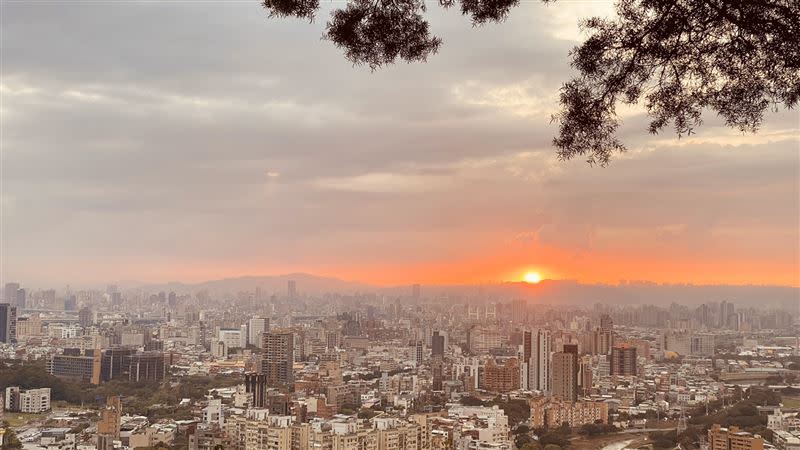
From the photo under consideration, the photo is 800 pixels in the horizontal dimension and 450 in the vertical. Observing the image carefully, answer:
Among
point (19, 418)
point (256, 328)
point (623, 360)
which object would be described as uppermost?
point (256, 328)

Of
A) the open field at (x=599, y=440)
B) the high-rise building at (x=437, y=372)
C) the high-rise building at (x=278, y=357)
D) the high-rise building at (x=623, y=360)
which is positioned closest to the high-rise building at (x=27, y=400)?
the high-rise building at (x=278, y=357)

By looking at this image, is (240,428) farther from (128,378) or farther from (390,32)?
(390,32)

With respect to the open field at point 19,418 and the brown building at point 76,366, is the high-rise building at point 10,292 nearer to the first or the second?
the brown building at point 76,366

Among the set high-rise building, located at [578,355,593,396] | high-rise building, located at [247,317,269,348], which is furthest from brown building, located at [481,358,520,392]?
high-rise building, located at [247,317,269,348]

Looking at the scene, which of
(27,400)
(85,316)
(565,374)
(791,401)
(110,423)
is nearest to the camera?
(110,423)

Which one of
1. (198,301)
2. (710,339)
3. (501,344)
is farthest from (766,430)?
(198,301)

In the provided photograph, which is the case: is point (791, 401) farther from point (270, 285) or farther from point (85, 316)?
point (85, 316)

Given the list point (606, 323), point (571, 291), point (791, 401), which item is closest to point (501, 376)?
point (571, 291)

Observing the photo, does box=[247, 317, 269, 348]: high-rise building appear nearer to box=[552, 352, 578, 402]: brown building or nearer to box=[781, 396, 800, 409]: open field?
box=[552, 352, 578, 402]: brown building
